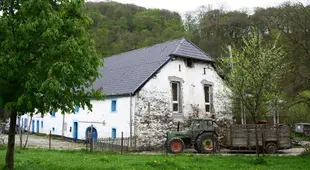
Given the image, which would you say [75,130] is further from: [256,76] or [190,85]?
[256,76]

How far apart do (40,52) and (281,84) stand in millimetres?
14165

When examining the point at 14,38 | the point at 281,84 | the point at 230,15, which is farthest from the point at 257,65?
the point at 230,15

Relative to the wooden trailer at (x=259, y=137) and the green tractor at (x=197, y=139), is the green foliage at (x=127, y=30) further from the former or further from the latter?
the wooden trailer at (x=259, y=137)

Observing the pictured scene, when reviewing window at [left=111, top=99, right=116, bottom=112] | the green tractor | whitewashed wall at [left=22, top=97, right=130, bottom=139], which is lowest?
the green tractor

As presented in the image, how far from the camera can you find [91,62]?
9.21 meters

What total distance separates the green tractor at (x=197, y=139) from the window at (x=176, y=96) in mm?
3644

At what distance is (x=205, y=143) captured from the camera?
18.4 m

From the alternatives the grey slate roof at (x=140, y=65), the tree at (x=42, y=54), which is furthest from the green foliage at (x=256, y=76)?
the tree at (x=42, y=54)

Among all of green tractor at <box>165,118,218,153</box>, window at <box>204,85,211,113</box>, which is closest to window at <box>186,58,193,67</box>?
window at <box>204,85,211,113</box>

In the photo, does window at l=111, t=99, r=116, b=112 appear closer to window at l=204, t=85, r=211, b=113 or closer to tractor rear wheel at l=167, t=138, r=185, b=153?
tractor rear wheel at l=167, t=138, r=185, b=153

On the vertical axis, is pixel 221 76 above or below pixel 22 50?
above

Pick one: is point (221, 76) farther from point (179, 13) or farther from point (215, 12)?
point (179, 13)

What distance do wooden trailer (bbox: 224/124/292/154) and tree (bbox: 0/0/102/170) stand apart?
11.7m

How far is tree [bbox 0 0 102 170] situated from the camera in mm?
7742
